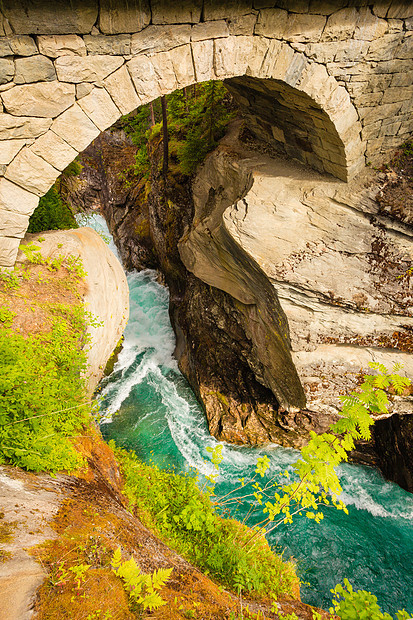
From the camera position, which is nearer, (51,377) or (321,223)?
(51,377)

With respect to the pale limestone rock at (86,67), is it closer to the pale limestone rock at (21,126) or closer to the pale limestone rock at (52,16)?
the pale limestone rock at (52,16)

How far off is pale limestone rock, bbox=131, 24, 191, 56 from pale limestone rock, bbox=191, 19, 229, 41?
0.08m

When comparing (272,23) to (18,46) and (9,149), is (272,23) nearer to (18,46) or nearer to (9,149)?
(18,46)

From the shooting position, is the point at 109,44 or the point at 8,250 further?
the point at 8,250

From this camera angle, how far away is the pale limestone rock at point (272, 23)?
364 centimetres

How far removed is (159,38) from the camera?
3.35 meters

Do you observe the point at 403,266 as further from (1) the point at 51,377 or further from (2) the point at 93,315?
(1) the point at 51,377

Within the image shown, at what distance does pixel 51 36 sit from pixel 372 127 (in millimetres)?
4074

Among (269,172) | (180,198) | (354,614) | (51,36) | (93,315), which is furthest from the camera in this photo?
(180,198)

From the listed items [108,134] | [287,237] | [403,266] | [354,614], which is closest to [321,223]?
[287,237]

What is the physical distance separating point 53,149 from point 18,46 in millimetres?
854

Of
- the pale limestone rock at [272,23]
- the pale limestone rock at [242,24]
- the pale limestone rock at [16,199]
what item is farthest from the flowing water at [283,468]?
the pale limestone rock at [272,23]

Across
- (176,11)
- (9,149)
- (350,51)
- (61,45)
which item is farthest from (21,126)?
(350,51)

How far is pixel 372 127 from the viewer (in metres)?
4.64
